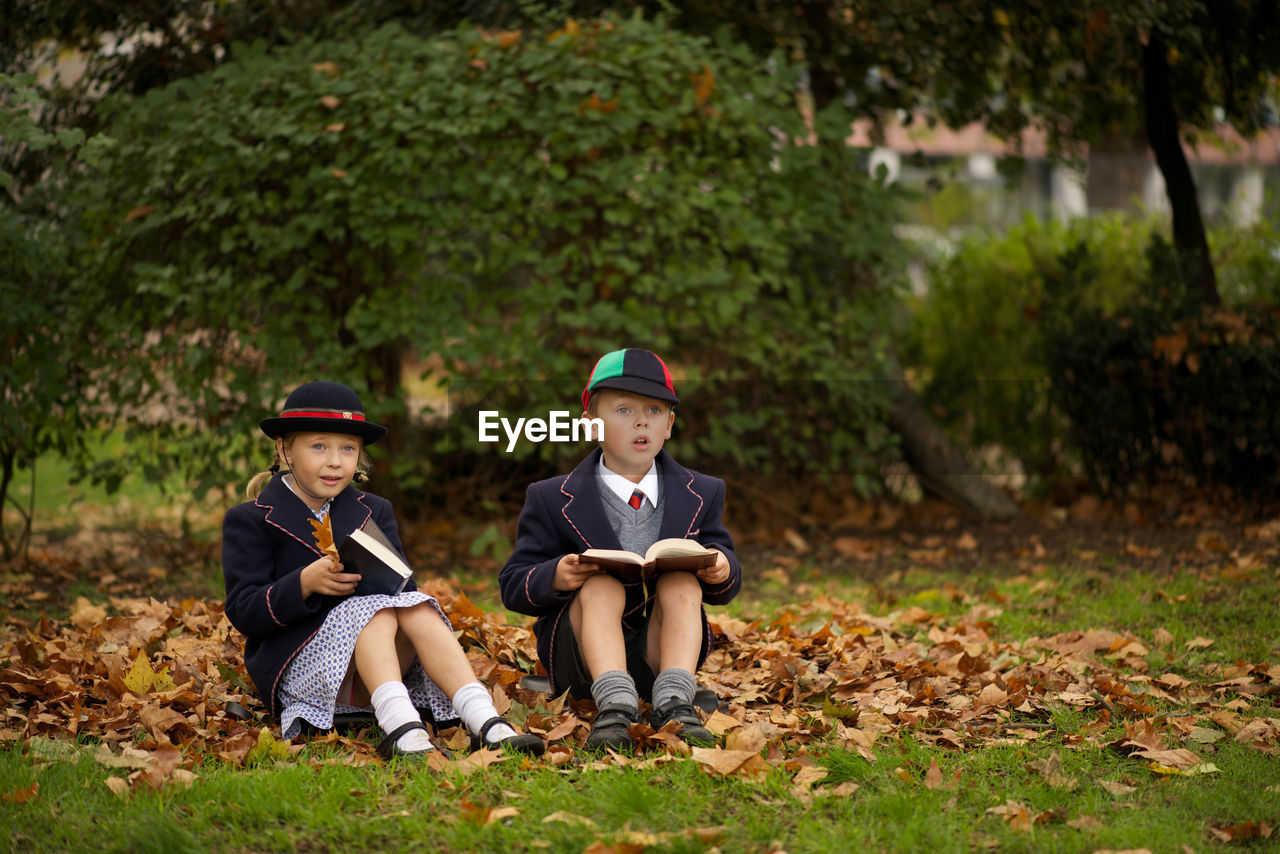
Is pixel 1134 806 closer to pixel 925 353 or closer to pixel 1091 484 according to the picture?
pixel 1091 484

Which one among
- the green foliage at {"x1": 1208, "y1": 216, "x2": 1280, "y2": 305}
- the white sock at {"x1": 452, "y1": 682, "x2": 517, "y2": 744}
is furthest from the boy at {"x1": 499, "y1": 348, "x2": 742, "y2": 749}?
the green foliage at {"x1": 1208, "y1": 216, "x2": 1280, "y2": 305}

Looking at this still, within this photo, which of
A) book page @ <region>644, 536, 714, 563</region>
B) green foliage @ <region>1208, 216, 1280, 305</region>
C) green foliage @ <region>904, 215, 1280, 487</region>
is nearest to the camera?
book page @ <region>644, 536, 714, 563</region>

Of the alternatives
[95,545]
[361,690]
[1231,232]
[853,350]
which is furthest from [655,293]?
[1231,232]

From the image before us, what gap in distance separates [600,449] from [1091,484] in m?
5.50

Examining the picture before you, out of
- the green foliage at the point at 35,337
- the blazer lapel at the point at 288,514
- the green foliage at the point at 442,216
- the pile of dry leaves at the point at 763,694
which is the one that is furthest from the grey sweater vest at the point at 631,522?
the green foliage at the point at 35,337

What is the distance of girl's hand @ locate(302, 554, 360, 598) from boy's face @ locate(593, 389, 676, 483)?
89cm

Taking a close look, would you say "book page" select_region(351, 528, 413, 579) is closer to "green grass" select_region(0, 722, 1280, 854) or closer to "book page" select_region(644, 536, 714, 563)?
"green grass" select_region(0, 722, 1280, 854)

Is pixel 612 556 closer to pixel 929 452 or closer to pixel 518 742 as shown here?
pixel 518 742

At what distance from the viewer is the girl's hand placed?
338 centimetres

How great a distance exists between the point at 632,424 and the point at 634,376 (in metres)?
0.16

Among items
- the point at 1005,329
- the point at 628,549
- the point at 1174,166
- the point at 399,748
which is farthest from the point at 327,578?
the point at 1174,166

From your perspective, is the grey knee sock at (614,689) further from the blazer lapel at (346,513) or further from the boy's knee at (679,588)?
the blazer lapel at (346,513)

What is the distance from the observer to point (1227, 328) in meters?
7.41

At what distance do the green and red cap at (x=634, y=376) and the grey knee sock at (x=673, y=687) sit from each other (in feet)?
2.71
